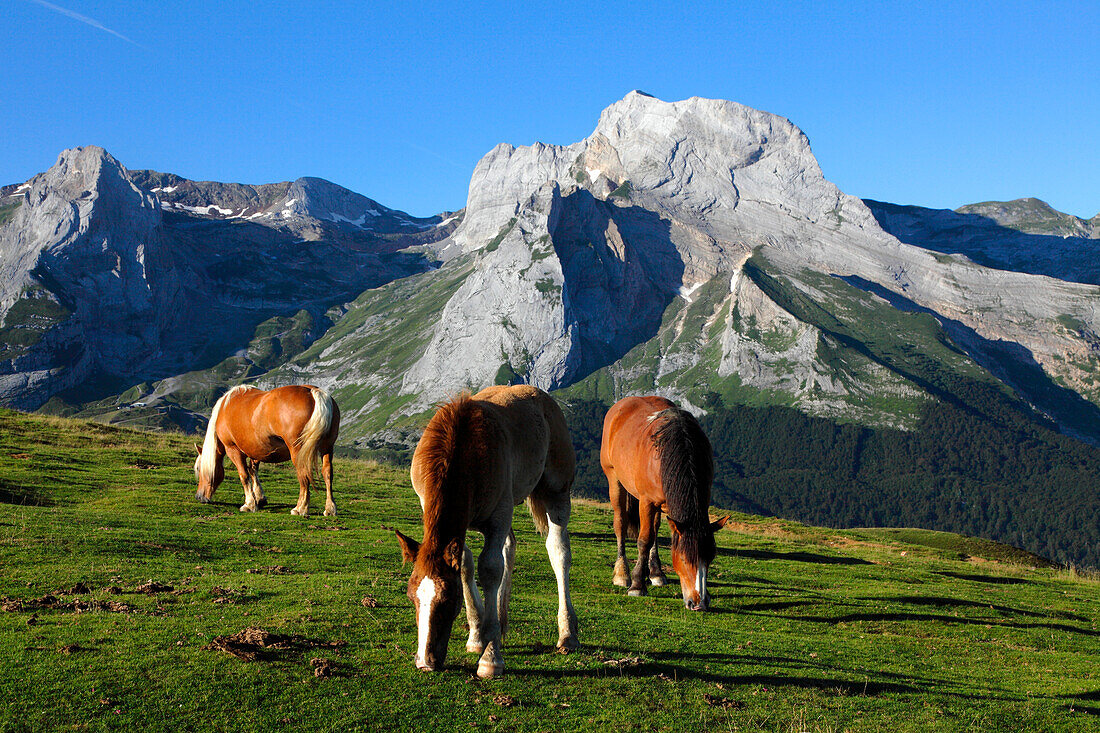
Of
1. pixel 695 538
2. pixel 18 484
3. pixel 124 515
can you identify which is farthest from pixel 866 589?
pixel 18 484

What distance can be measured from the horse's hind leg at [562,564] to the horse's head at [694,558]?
245 cm

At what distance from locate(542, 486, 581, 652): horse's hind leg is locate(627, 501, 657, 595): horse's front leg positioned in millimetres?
4963

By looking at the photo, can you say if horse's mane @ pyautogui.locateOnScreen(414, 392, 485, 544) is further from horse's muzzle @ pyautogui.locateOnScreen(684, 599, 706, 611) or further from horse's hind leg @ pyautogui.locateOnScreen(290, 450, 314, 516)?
horse's hind leg @ pyautogui.locateOnScreen(290, 450, 314, 516)

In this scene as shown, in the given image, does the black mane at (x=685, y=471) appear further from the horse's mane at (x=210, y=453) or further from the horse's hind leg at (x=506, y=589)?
the horse's mane at (x=210, y=453)

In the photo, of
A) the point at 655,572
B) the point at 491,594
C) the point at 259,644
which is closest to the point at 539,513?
the point at 491,594

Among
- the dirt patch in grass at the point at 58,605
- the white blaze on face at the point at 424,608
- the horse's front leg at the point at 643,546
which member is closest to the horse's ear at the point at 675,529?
the horse's front leg at the point at 643,546

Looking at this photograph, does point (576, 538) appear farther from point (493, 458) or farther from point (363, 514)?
point (493, 458)

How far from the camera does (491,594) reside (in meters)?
9.36

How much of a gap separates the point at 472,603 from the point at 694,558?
16.8 feet

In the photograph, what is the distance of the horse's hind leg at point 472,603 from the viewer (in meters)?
9.27

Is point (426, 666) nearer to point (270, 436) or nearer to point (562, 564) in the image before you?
point (562, 564)

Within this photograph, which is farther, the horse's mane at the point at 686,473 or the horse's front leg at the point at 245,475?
the horse's front leg at the point at 245,475

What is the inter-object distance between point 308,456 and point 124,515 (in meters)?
5.14

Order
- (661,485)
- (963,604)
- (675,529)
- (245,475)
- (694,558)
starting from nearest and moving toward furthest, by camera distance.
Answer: (694,558)
(675,529)
(661,485)
(963,604)
(245,475)
